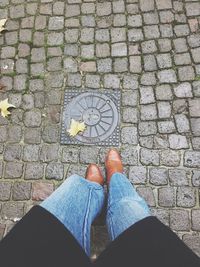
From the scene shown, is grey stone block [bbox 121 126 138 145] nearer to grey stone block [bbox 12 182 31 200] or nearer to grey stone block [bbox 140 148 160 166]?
grey stone block [bbox 140 148 160 166]

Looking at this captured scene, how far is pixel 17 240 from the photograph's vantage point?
2.31 metres

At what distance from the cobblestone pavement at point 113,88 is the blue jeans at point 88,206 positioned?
1.43ft

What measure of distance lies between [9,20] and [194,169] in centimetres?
235

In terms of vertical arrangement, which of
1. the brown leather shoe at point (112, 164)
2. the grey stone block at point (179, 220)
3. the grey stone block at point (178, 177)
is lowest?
the grey stone block at point (179, 220)

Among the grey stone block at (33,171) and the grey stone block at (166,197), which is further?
the grey stone block at (33,171)

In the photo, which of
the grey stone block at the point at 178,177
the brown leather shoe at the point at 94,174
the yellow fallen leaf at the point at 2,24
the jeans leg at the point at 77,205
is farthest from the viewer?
the yellow fallen leaf at the point at 2,24

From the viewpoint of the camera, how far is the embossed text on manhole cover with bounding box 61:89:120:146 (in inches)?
151

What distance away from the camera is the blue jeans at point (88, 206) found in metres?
2.72

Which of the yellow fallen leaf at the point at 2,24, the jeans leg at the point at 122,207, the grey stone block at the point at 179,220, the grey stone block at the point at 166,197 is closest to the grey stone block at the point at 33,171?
the jeans leg at the point at 122,207

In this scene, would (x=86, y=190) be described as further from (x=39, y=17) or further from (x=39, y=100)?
(x=39, y=17)

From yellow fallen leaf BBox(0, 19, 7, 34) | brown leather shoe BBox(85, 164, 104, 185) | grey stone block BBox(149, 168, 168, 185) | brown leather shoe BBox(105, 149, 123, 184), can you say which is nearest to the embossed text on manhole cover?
brown leather shoe BBox(105, 149, 123, 184)

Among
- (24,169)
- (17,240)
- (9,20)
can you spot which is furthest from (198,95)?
(17,240)

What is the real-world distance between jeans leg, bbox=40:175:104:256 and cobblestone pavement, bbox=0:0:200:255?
474 millimetres

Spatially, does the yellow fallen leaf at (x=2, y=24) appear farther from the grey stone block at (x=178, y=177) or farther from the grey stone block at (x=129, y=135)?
the grey stone block at (x=178, y=177)
